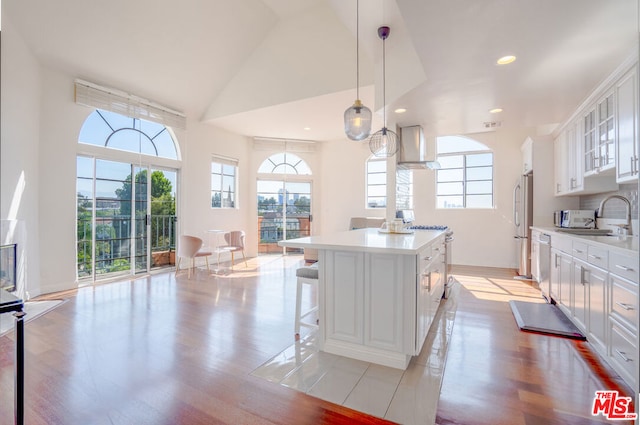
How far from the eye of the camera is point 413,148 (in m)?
4.21

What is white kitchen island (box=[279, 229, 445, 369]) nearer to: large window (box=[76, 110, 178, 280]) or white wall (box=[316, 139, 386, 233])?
large window (box=[76, 110, 178, 280])

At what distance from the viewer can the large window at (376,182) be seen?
24.1ft

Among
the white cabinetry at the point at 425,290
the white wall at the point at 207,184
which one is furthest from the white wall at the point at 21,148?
the white cabinetry at the point at 425,290

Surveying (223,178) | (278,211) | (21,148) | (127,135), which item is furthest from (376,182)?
(21,148)

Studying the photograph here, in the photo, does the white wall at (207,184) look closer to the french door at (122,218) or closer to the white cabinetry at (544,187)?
the french door at (122,218)

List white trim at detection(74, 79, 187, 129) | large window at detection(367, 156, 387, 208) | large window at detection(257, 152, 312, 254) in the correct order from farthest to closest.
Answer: large window at detection(257, 152, 312, 254)
large window at detection(367, 156, 387, 208)
white trim at detection(74, 79, 187, 129)

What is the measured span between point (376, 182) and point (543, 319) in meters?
4.75

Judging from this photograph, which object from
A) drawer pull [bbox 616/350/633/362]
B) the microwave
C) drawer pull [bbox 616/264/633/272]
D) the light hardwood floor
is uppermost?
the microwave

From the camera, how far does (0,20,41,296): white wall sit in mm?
3289

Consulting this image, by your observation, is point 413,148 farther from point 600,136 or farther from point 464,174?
point 464,174

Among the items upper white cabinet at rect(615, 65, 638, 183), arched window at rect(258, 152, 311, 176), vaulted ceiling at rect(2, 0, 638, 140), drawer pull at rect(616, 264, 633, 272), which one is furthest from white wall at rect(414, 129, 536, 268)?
drawer pull at rect(616, 264, 633, 272)

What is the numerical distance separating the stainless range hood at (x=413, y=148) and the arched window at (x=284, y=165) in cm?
377

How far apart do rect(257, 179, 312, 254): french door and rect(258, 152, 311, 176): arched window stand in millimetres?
257

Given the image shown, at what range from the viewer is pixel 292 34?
16.1ft
